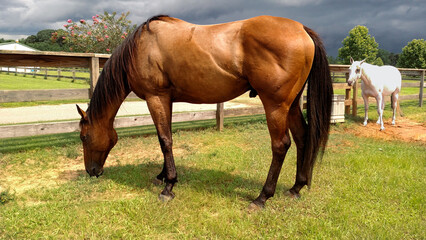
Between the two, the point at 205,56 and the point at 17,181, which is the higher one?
the point at 205,56

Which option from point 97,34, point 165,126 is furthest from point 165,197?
point 97,34

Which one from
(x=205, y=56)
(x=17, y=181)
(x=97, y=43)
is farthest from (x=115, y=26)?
(x=205, y=56)

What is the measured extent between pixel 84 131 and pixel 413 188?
3.99m

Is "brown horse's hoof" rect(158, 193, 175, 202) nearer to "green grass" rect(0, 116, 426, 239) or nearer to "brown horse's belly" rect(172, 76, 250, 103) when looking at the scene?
"green grass" rect(0, 116, 426, 239)

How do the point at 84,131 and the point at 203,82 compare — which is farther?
the point at 84,131

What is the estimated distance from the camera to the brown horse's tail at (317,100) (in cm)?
298

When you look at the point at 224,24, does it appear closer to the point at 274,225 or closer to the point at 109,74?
the point at 109,74

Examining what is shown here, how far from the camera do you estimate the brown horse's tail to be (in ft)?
9.78

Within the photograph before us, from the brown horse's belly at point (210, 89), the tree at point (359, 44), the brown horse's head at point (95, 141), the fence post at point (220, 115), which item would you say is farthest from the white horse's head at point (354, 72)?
the tree at point (359, 44)

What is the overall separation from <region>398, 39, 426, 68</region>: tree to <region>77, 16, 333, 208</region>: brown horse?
43929mm

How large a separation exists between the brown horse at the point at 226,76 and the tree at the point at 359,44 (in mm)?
42168

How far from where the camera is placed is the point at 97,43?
12.6 m

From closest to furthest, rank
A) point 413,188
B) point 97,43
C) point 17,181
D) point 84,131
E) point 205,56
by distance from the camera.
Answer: point 205,56 → point 413,188 → point 84,131 → point 17,181 → point 97,43

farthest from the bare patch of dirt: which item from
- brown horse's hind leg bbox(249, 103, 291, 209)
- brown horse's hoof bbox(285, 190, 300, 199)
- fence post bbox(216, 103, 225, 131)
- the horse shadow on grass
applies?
brown horse's hind leg bbox(249, 103, 291, 209)
